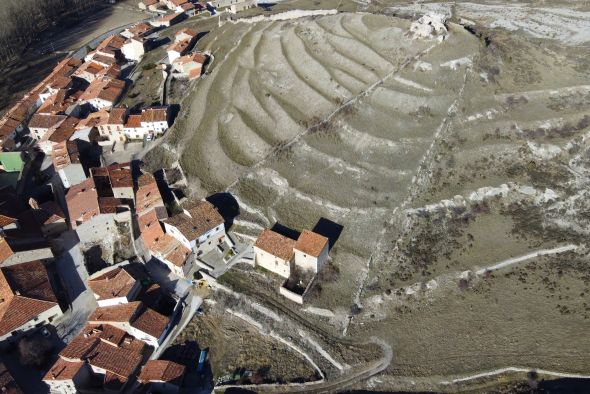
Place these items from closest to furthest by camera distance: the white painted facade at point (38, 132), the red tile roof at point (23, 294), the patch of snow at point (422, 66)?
1. the red tile roof at point (23, 294)
2. the patch of snow at point (422, 66)
3. the white painted facade at point (38, 132)

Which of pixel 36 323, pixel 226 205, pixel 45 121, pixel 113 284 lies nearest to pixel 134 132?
pixel 45 121

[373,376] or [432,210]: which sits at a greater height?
[432,210]

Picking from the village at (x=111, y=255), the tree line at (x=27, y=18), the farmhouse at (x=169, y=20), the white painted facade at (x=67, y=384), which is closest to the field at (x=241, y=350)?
the village at (x=111, y=255)

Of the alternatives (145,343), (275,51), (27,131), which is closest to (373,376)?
(145,343)

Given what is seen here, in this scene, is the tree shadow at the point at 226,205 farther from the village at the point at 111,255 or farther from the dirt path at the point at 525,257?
the dirt path at the point at 525,257

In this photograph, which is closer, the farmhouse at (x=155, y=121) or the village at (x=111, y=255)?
the village at (x=111, y=255)

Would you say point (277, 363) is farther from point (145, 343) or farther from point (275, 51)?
point (275, 51)

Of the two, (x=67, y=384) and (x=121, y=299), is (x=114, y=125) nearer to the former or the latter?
(x=121, y=299)
